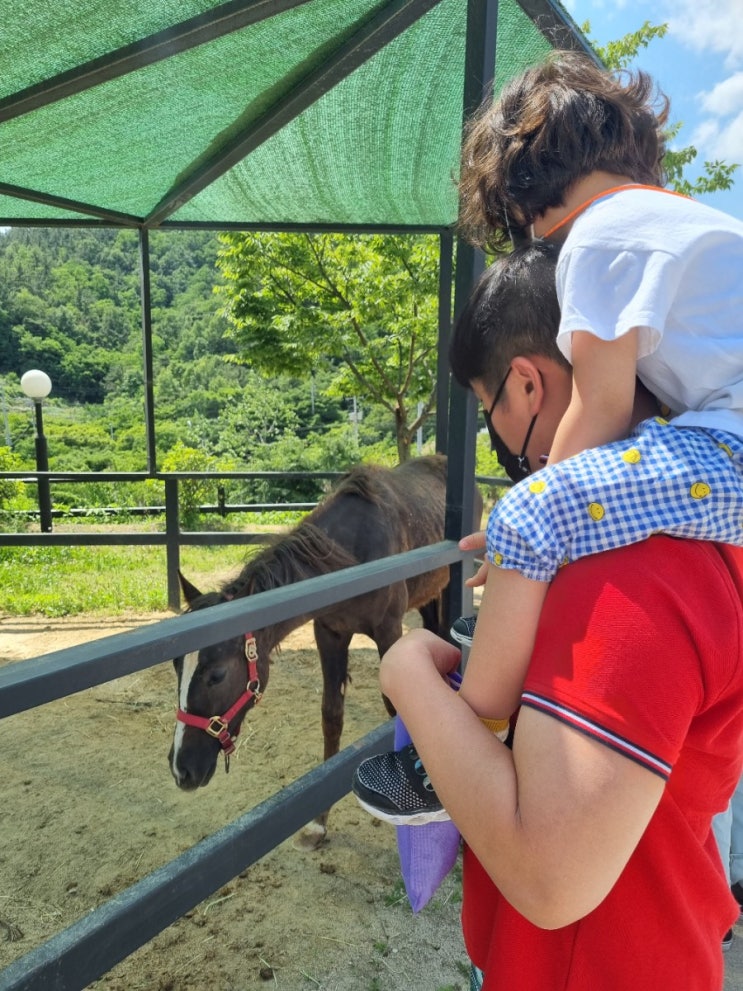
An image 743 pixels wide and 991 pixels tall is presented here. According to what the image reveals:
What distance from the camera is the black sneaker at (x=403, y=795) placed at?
2.98 ft

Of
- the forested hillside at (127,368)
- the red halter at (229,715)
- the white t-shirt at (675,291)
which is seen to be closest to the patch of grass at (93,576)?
the red halter at (229,715)

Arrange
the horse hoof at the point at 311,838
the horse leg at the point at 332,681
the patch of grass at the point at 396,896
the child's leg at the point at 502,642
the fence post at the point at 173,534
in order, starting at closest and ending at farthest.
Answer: the child's leg at the point at 502,642 < the patch of grass at the point at 396,896 < the horse hoof at the point at 311,838 < the horse leg at the point at 332,681 < the fence post at the point at 173,534

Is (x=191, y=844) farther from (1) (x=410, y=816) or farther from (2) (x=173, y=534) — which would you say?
(2) (x=173, y=534)


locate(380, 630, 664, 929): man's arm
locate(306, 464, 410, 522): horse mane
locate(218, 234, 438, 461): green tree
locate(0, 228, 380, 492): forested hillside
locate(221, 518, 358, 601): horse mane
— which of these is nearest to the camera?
locate(380, 630, 664, 929): man's arm

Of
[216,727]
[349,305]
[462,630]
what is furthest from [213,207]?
[349,305]

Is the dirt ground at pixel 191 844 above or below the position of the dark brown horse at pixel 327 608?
below

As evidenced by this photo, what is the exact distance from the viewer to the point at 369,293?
9664 mm

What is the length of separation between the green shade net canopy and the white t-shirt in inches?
80.8

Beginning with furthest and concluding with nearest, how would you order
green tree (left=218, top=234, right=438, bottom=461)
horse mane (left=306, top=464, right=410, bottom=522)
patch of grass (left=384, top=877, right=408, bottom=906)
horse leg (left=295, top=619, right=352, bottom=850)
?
green tree (left=218, top=234, right=438, bottom=461) < horse mane (left=306, top=464, right=410, bottom=522) < horse leg (left=295, top=619, right=352, bottom=850) < patch of grass (left=384, top=877, right=408, bottom=906)

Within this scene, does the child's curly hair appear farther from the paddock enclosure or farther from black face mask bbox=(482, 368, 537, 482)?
the paddock enclosure

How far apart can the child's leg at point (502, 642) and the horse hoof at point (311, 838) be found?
2687 mm

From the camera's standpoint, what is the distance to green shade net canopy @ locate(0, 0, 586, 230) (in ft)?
8.26

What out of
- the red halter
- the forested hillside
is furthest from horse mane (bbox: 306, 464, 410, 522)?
the forested hillside

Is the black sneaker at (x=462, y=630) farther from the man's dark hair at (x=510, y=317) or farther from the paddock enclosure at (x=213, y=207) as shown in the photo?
the man's dark hair at (x=510, y=317)
